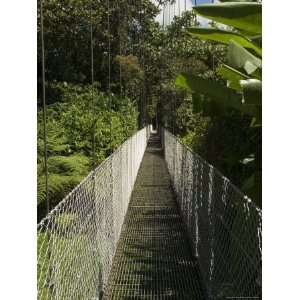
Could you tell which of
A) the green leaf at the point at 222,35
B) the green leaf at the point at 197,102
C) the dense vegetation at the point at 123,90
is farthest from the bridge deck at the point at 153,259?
the green leaf at the point at 222,35

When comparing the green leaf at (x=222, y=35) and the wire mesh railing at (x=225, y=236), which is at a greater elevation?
the green leaf at (x=222, y=35)

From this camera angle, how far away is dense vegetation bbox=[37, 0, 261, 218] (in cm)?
249

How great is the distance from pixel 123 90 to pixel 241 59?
41.5ft

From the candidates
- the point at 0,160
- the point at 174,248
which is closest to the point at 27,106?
the point at 0,160

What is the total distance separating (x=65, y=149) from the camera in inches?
267

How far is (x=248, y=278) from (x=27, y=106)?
140 cm

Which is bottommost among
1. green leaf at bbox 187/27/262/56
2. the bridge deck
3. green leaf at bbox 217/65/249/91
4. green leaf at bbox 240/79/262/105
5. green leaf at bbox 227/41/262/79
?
the bridge deck

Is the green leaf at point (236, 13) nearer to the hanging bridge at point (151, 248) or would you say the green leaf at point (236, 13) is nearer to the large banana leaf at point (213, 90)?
the large banana leaf at point (213, 90)

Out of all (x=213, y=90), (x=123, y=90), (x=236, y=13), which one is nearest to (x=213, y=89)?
(x=213, y=90)

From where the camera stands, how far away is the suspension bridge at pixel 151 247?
2.03m

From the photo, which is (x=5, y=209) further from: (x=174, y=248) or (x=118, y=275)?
(x=174, y=248)

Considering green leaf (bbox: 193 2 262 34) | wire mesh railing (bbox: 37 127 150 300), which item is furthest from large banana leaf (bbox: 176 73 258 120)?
wire mesh railing (bbox: 37 127 150 300)

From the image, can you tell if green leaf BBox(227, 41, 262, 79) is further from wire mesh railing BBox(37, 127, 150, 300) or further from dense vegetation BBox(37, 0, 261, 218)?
wire mesh railing BBox(37, 127, 150, 300)

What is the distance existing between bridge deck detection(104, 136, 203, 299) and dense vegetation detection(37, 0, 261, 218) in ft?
2.89
